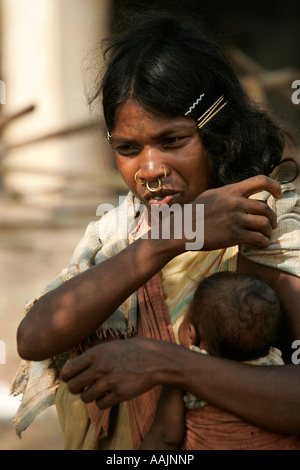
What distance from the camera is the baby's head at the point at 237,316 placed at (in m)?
2.09

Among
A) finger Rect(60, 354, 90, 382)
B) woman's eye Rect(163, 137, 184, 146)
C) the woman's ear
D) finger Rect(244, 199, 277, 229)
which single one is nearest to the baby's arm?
the woman's ear

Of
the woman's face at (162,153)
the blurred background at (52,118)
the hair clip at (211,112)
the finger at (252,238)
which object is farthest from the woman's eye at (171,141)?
the blurred background at (52,118)

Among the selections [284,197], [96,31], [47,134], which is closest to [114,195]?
[47,134]

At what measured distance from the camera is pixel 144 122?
2404mm

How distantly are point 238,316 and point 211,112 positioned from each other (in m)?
0.80

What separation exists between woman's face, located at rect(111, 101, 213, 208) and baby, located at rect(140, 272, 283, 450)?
0.40 m

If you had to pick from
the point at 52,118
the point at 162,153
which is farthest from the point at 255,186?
the point at 52,118

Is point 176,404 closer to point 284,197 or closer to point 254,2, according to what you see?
point 284,197

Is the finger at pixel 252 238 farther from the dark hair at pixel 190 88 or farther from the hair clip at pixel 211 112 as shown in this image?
the hair clip at pixel 211 112

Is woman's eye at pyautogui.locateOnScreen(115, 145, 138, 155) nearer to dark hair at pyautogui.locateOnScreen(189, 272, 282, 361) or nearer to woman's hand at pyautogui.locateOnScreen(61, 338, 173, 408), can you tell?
dark hair at pyautogui.locateOnScreen(189, 272, 282, 361)

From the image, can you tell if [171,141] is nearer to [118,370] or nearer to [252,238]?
[252,238]

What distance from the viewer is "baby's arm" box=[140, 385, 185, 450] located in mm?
2148

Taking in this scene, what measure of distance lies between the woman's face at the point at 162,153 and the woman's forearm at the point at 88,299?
265 mm

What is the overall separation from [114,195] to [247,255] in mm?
6117
